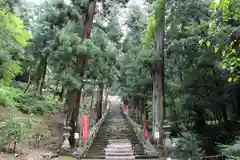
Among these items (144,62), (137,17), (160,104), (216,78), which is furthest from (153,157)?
(137,17)

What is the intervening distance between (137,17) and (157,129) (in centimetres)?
1285

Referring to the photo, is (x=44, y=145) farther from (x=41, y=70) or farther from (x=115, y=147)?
(x=41, y=70)

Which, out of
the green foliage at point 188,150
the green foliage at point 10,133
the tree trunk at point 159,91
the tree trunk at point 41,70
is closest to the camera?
the green foliage at point 188,150

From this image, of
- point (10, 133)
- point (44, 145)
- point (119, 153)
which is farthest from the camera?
point (44, 145)

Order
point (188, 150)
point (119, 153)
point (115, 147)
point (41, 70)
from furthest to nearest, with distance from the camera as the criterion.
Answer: point (41, 70)
point (115, 147)
point (119, 153)
point (188, 150)

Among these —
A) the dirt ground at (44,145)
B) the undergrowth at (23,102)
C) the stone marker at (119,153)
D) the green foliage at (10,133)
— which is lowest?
the stone marker at (119,153)

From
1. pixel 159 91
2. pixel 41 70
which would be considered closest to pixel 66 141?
pixel 159 91

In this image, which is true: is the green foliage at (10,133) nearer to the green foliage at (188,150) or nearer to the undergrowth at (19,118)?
the undergrowth at (19,118)

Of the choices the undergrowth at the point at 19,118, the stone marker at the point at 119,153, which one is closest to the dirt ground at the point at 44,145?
the undergrowth at the point at 19,118

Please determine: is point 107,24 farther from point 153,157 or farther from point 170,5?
point 153,157

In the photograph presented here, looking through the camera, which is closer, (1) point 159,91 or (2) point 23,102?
(1) point 159,91

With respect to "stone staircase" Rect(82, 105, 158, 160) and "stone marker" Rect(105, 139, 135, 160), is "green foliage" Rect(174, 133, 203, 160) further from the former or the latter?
"stone marker" Rect(105, 139, 135, 160)

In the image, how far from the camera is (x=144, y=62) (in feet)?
38.8

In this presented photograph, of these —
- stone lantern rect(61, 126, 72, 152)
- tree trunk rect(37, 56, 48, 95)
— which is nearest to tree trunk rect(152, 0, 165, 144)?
stone lantern rect(61, 126, 72, 152)
